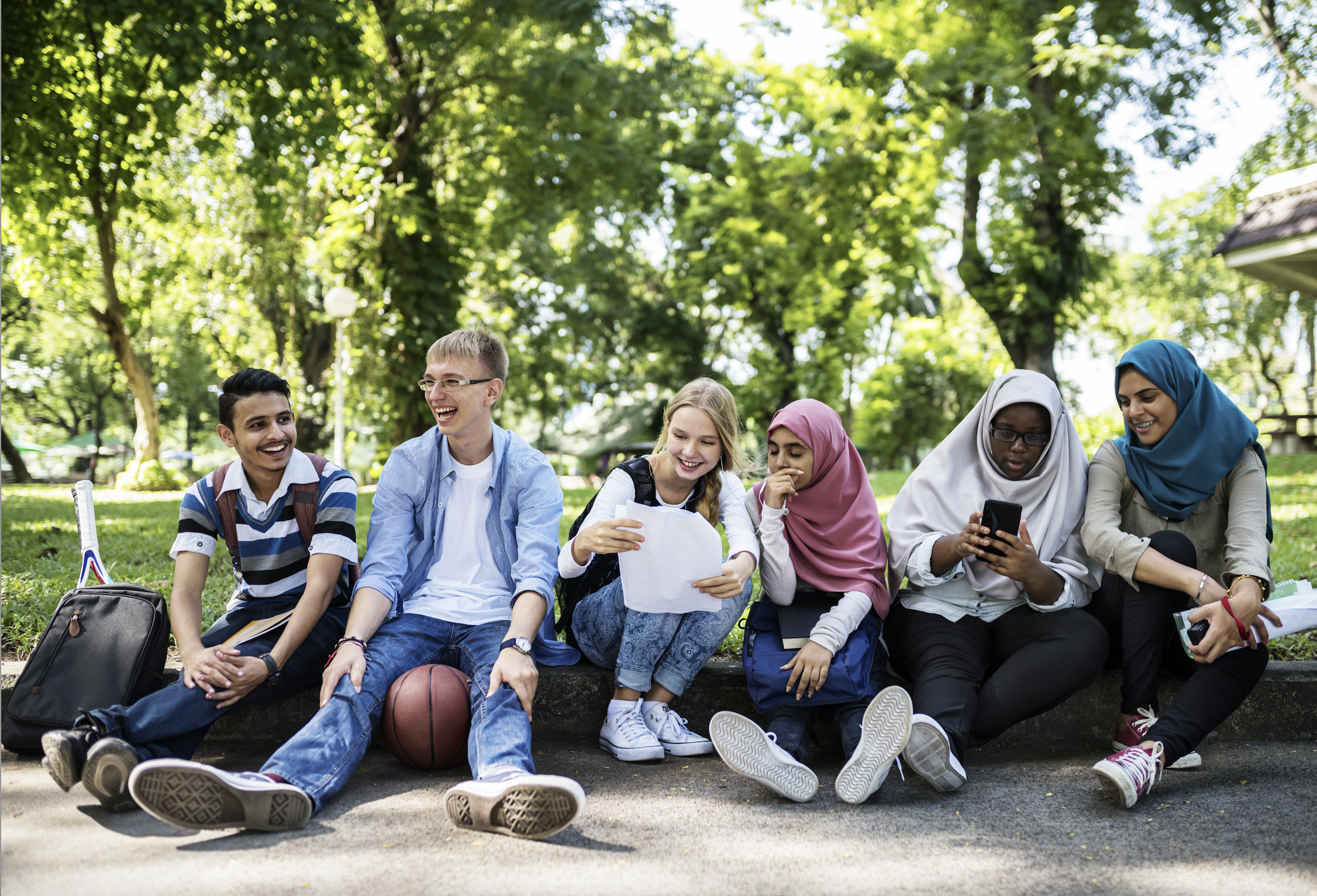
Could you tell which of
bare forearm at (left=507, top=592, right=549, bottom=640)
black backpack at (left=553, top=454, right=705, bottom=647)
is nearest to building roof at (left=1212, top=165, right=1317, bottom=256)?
black backpack at (left=553, top=454, right=705, bottom=647)

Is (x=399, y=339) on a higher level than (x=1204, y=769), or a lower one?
higher

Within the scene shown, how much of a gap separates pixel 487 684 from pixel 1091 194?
44.5 feet

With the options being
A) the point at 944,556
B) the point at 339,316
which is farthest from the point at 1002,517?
the point at 339,316

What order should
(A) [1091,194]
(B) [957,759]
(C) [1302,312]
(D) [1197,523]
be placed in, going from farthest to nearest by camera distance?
1. (C) [1302,312]
2. (A) [1091,194]
3. (D) [1197,523]
4. (B) [957,759]

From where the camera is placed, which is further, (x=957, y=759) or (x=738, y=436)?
(x=738, y=436)

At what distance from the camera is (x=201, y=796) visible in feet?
8.07

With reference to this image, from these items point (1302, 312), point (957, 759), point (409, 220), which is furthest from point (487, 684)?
point (1302, 312)

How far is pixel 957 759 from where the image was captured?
2961mm

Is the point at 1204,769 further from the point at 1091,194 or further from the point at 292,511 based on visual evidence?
the point at 1091,194

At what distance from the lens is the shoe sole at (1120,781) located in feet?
9.20

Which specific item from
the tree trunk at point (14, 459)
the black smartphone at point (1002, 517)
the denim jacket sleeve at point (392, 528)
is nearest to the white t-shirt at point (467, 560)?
the denim jacket sleeve at point (392, 528)

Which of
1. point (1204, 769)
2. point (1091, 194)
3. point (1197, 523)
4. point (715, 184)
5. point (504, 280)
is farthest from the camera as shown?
point (504, 280)

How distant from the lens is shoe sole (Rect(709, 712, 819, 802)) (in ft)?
9.32

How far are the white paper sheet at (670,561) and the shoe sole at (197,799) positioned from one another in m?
1.29
